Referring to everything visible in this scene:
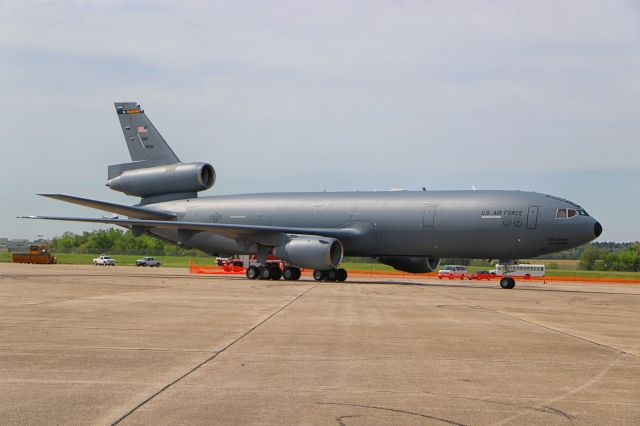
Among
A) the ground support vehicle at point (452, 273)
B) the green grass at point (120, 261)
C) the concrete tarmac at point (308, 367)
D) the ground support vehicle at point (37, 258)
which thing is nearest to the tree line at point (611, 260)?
the ground support vehicle at point (452, 273)

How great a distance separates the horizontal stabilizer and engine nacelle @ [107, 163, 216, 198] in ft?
5.73

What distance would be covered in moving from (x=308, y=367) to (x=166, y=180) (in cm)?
3502

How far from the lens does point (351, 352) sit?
10227 millimetres

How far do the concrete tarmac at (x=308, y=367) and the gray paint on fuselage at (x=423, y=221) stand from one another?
14.8 metres

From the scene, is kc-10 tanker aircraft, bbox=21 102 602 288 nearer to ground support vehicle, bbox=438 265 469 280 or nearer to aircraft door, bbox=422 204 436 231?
aircraft door, bbox=422 204 436 231

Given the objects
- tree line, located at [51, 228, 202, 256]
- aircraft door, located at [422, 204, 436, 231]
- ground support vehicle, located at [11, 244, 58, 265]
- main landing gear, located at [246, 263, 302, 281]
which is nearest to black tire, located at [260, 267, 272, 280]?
main landing gear, located at [246, 263, 302, 281]

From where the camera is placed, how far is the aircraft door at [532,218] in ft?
103

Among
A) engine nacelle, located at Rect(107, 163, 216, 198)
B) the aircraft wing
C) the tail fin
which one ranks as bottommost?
the aircraft wing

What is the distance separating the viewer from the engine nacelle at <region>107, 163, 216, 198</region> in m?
41.8

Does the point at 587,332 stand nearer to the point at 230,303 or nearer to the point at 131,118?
the point at 230,303

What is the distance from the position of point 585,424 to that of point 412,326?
7965 mm

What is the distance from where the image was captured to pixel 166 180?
42656mm

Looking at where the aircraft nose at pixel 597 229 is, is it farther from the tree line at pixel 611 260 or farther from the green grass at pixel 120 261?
the tree line at pixel 611 260

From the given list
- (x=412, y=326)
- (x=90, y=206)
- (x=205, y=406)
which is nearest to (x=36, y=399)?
(x=205, y=406)
